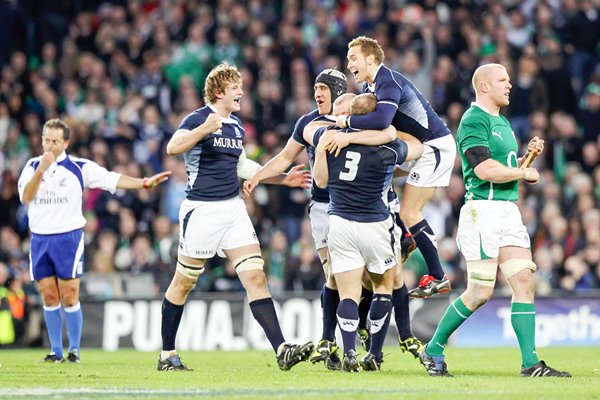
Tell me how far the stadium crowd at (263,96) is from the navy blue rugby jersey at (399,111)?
7.01 m

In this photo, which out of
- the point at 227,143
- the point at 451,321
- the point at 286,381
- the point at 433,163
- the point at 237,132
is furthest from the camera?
the point at 433,163

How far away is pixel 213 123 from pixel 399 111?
70.7 inches

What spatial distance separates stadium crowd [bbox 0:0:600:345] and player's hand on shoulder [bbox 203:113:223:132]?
25.3 feet

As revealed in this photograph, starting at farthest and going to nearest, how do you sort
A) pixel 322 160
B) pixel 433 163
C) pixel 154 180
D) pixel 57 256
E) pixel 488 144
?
pixel 57 256 → pixel 154 180 → pixel 433 163 → pixel 322 160 → pixel 488 144

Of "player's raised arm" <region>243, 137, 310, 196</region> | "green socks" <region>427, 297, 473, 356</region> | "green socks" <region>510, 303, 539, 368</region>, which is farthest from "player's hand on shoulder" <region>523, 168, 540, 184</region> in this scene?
"player's raised arm" <region>243, 137, 310, 196</region>

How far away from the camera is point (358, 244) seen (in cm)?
1091

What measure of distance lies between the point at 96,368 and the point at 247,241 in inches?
92.7

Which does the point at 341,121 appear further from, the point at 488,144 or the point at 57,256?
the point at 57,256

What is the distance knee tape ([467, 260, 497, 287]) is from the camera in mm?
10492

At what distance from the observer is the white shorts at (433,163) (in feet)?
39.3

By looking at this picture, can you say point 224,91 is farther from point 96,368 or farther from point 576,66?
point 576,66

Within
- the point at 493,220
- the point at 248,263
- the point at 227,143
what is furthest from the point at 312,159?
the point at 493,220

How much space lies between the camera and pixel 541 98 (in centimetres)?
2117

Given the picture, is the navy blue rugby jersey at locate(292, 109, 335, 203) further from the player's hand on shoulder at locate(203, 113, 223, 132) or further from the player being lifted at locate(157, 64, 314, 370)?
the player's hand on shoulder at locate(203, 113, 223, 132)
